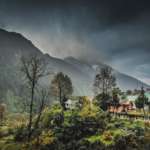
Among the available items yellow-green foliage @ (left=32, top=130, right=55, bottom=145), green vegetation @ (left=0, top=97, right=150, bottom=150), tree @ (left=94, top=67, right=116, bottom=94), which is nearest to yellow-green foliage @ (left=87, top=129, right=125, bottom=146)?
green vegetation @ (left=0, top=97, right=150, bottom=150)

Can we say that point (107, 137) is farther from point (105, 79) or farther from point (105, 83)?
point (105, 79)

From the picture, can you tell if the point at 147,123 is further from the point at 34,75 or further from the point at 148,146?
the point at 34,75

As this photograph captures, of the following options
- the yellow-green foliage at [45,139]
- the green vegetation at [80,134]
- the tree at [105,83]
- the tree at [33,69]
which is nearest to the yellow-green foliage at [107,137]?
the green vegetation at [80,134]

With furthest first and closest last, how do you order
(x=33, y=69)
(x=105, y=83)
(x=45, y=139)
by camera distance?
(x=105, y=83) < (x=33, y=69) < (x=45, y=139)

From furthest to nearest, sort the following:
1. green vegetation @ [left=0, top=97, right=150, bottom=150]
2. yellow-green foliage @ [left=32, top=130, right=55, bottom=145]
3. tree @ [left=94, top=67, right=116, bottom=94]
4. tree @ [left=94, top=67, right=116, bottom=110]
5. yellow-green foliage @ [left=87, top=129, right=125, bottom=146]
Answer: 1. tree @ [left=94, top=67, right=116, bottom=94]
2. tree @ [left=94, top=67, right=116, bottom=110]
3. yellow-green foliage @ [left=32, top=130, right=55, bottom=145]
4. green vegetation @ [left=0, top=97, right=150, bottom=150]
5. yellow-green foliage @ [left=87, top=129, right=125, bottom=146]

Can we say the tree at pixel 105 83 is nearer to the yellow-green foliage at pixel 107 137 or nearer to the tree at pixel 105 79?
the tree at pixel 105 79

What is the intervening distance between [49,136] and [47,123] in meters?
4.82

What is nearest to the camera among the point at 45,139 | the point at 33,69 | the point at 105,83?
the point at 45,139

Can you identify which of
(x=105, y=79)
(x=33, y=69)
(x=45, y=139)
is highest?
(x=105, y=79)

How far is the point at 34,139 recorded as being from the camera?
34844 mm

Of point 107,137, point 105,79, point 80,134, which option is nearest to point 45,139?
point 80,134

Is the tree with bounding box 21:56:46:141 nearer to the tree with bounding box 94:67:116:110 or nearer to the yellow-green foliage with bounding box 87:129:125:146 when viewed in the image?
the yellow-green foliage with bounding box 87:129:125:146

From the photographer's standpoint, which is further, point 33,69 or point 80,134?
point 33,69

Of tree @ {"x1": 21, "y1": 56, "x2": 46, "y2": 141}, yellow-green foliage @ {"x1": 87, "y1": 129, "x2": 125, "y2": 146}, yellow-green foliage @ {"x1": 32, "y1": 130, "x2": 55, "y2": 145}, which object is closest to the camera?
yellow-green foliage @ {"x1": 87, "y1": 129, "x2": 125, "y2": 146}
